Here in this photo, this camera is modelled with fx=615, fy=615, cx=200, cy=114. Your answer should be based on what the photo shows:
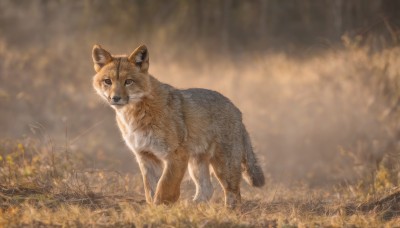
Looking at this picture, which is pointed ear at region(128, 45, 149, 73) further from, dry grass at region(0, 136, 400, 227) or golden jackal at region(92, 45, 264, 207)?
dry grass at region(0, 136, 400, 227)

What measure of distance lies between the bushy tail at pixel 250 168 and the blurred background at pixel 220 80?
247 centimetres

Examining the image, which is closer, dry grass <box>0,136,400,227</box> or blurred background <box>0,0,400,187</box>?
dry grass <box>0,136,400,227</box>

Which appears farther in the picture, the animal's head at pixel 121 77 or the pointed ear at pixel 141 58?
the pointed ear at pixel 141 58

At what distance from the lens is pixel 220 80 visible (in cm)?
2002

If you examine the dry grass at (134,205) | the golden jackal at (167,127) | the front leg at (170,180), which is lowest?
the dry grass at (134,205)

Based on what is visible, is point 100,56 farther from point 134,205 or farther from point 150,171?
point 134,205

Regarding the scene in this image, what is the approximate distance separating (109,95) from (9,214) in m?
1.81

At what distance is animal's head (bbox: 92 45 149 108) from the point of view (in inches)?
292

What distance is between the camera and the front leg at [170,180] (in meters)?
7.57

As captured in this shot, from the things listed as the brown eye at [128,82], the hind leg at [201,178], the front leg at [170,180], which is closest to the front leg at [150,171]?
the front leg at [170,180]

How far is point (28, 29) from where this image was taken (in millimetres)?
22922

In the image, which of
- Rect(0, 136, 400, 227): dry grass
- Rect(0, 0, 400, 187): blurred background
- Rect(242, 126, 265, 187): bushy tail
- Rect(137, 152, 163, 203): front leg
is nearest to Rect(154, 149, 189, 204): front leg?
Rect(0, 136, 400, 227): dry grass

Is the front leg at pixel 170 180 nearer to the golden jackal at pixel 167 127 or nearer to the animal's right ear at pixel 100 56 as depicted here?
the golden jackal at pixel 167 127

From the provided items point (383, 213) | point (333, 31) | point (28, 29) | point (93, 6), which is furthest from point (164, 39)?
point (383, 213)
